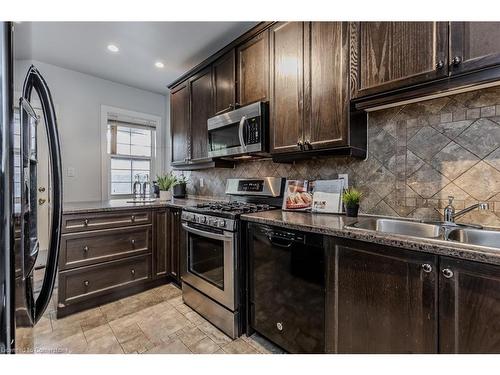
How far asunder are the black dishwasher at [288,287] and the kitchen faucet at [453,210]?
2.38 ft

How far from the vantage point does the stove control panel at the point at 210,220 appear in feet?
5.90

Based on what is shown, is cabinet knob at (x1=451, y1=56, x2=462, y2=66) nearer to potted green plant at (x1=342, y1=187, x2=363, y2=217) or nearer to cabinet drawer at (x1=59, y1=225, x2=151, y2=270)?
potted green plant at (x1=342, y1=187, x2=363, y2=217)

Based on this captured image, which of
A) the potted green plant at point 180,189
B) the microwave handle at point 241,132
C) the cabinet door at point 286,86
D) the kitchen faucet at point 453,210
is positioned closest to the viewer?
the kitchen faucet at point 453,210

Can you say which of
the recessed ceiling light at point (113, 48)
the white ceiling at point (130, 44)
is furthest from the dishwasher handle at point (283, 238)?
the recessed ceiling light at point (113, 48)

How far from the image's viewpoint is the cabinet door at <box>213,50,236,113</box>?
2.28 metres

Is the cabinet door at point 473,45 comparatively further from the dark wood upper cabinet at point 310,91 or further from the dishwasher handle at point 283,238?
the dishwasher handle at point 283,238

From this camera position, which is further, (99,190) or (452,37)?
(99,190)

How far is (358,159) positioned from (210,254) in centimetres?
140

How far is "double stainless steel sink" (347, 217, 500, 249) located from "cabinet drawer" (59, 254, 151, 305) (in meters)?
2.18

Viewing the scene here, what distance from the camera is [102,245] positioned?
227 centimetres
